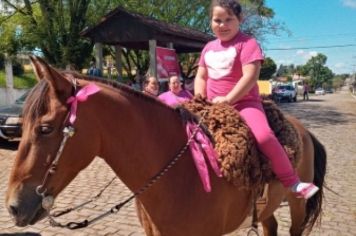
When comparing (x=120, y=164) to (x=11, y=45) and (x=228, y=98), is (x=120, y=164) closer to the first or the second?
(x=228, y=98)

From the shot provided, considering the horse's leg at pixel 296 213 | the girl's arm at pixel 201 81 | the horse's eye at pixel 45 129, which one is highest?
the girl's arm at pixel 201 81

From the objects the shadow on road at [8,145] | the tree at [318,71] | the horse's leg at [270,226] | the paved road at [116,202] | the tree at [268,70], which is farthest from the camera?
the tree at [318,71]

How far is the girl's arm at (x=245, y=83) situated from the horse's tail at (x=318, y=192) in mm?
1785

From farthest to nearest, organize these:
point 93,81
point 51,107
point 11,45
Answer: point 11,45, point 93,81, point 51,107

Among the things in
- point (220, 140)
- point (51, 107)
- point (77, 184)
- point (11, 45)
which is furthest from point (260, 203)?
point (11, 45)

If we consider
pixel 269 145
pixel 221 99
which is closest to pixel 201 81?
pixel 221 99

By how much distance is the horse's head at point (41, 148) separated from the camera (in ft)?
6.52

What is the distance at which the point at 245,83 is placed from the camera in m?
2.84

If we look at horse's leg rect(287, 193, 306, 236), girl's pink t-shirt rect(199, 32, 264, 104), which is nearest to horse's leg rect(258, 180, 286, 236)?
horse's leg rect(287, 193, 306, 236)

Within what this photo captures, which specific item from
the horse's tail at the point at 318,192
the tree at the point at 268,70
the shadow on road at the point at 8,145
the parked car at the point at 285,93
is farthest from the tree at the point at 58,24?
the tree at the point at 268,70

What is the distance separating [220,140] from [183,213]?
1.90 feet

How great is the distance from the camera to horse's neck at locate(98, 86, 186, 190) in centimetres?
229

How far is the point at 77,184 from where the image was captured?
313 inches

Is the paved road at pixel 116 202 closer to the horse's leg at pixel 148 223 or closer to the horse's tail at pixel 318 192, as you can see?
the horse's tail at pixel 318 192
